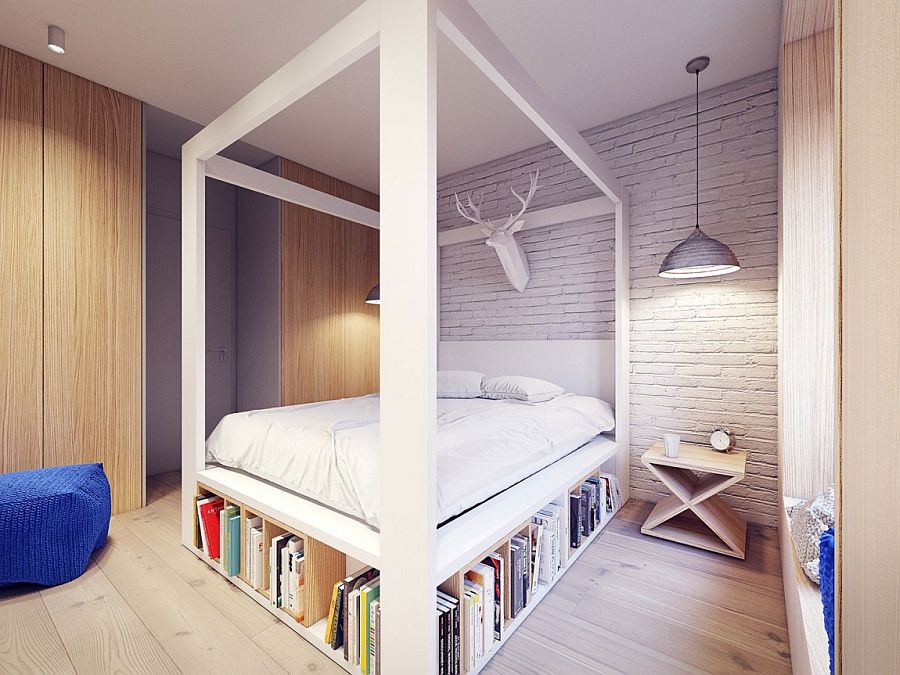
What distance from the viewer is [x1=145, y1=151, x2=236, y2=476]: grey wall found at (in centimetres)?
389

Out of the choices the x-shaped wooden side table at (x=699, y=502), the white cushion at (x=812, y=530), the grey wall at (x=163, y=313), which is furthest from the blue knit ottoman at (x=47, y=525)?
the white cushion at (x=812, y=530)

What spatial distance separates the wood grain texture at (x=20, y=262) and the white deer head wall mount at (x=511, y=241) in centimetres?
264

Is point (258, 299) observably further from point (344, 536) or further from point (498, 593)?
point (498, 593)

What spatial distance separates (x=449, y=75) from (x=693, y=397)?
266 centimetres

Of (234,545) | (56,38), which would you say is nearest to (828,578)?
(234,545)

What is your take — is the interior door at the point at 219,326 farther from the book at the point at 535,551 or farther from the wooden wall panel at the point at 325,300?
the book at the point at 535,551

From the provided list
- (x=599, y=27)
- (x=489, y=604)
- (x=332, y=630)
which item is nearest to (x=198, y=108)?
(x=599, y=27)

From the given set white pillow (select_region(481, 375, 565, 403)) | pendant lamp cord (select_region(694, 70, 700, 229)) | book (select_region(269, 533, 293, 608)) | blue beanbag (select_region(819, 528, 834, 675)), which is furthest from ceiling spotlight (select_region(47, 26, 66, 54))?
blue beanbag (select_region(819, 528, 834, 675))

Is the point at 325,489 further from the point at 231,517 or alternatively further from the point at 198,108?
the point at 198,108

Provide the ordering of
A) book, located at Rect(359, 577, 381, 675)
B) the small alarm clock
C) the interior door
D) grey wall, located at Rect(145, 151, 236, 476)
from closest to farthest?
book, located at Rect(359, 577, 381, 675) < the small alarm clock < grey wall, located at Rect(145, 151, 236, 476) < the interior door

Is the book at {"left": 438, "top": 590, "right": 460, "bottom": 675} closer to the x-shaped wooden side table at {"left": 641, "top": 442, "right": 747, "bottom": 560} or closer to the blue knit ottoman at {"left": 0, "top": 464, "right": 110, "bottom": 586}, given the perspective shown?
the x-shaped wooden side table at {"left": 641, "top": 442, "right": 747, "bottom": 560}

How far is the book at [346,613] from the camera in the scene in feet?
4.99

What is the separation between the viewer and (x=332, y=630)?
156 cm

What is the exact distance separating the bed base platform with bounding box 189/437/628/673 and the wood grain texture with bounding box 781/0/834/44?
2.27 metres
